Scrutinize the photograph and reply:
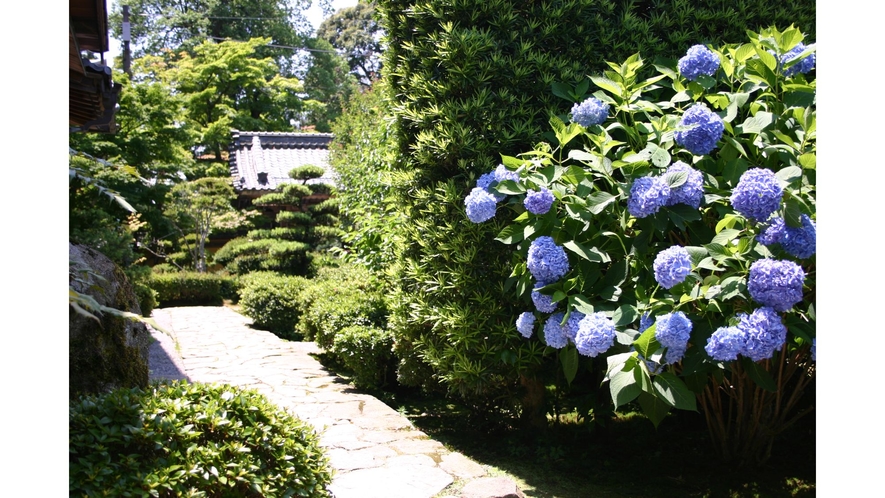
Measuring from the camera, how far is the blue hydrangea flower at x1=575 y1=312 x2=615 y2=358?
9.04 feet

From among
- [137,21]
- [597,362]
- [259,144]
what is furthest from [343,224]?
[137,21]

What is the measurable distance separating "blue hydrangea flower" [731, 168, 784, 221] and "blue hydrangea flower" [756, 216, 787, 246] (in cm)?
5

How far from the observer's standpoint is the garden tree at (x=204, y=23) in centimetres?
2592

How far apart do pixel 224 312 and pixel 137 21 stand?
20.0 meters

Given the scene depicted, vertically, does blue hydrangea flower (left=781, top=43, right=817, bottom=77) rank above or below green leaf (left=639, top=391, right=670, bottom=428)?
above

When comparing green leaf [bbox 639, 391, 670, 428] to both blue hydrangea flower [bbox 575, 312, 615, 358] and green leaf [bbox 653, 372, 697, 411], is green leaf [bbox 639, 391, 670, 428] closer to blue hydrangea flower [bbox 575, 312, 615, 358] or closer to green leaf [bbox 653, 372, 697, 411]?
green leaf [bbox 653, 372, 697, 411]

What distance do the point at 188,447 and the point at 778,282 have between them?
231 cm

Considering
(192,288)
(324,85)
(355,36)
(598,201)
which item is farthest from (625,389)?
(355,36)

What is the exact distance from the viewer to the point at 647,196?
2.85 metres

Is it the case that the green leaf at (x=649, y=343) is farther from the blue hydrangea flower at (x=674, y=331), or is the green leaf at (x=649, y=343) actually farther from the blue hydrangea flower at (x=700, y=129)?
the blue hydrangea flower at (x=700, y=129)

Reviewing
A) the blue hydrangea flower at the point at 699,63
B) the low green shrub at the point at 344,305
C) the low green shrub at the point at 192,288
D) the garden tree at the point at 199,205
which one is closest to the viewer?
the blue hydrangea flower at the point at 699,63

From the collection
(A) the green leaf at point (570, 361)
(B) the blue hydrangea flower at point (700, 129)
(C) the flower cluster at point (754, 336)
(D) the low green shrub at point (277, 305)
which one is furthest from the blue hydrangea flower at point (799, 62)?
(D) the low green shrub at point (277, 305)

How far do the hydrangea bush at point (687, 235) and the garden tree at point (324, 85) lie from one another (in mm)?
23133

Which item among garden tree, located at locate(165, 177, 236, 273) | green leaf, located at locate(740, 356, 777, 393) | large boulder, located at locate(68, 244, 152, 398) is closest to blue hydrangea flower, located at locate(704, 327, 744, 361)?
green leaf, located at locate(740, 356, 777, 393)
